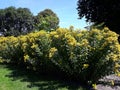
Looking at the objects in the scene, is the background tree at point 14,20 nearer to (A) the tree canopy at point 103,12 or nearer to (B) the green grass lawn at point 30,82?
(A) the tree canopy at point 103,12

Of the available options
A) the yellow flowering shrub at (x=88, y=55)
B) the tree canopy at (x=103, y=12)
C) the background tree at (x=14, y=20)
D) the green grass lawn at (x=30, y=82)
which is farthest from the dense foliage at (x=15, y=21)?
the yellow flowering shrub at (x=88, y=55)

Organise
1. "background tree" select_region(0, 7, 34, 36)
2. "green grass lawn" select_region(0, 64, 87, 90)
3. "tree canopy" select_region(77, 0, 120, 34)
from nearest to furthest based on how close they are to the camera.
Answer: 1. "green grass lawn" select_region(0, 64, 87, 90)
2. "tree canopy" select_region(77, 0, 120, 34)
3. "background tree" select_region(0, 7, 34, 36)

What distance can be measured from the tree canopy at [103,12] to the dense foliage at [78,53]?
1230 centimetres

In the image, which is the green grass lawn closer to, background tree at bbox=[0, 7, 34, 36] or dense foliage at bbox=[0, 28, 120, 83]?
dense foliage at bbox=[0, 28, 120, 83]

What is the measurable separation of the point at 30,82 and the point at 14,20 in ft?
214

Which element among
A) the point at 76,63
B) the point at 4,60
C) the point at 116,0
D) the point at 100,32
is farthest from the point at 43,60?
the point at 116,0

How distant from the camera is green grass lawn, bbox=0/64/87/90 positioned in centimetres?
845

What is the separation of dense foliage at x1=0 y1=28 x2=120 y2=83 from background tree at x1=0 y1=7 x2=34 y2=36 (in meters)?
62.7

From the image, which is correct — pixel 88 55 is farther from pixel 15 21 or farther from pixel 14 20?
pixel 15 21

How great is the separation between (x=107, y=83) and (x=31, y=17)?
67.7m

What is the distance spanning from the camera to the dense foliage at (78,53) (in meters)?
8.68

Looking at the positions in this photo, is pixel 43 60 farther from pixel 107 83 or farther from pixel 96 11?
pixel 96 11

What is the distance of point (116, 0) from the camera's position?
21234 mm

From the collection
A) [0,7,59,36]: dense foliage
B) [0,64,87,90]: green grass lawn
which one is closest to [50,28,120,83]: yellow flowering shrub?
[0,64,87,90]: green grass lawn
